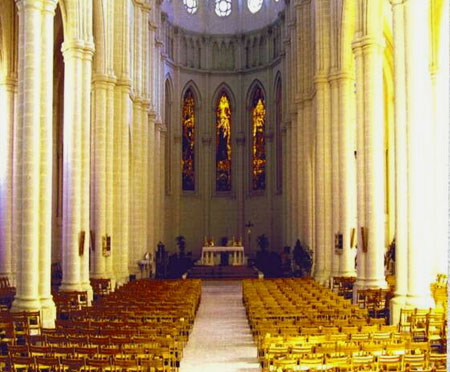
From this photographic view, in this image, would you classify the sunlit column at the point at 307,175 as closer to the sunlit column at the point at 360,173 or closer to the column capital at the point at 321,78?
the column capital at the point at 321,78

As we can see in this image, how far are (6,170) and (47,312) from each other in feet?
38.7

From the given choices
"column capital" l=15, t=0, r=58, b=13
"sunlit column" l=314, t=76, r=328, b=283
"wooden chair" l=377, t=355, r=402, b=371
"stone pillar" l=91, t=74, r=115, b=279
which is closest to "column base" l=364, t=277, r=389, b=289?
"sunlit column" l=314, t=76, r=328, b=283

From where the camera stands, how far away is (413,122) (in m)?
18.2

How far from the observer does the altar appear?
137 ft

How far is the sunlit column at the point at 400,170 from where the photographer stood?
18.1 meters

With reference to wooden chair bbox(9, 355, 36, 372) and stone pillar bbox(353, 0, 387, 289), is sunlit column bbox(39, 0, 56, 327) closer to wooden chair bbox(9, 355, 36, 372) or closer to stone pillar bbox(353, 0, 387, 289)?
wooden chair bbox(9, 355, 36, 372)

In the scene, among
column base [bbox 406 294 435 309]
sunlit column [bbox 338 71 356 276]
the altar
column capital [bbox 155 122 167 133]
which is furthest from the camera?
column capital [bbox 155 122 167 133]

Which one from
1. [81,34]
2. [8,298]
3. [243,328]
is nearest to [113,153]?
[81,34]

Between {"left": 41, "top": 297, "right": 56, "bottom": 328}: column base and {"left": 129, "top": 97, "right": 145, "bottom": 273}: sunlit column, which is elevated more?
{"left": 129, "top": 97, "right": 145, "bottom": 273}: sunlit column

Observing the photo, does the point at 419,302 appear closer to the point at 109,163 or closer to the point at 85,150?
the point at 85,150

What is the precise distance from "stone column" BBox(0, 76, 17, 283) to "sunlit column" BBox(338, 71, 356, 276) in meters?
14.6

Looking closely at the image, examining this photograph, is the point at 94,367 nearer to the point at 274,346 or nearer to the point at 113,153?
the point at 274,346

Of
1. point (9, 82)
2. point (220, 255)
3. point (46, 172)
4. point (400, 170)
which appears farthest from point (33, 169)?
point (220, 255)

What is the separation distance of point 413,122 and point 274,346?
29.7ft
